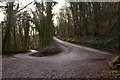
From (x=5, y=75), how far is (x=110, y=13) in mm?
15036

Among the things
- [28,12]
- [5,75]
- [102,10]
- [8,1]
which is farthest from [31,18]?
[5,75]

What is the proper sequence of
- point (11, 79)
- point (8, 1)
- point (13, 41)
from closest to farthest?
point (11, 79), point (8, 1), point (13, 41)

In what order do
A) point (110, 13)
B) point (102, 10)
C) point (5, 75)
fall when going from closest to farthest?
point (5, 75) → point (110, 13) → point (102, 10)

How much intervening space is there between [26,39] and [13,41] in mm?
1740


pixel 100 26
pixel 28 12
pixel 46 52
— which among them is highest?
pixel 28 12

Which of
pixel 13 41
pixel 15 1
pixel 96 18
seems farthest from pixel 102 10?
pixel 13 41

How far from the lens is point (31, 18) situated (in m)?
22.3

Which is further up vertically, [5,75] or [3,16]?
[3,16]

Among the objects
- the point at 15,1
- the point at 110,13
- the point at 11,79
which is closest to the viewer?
the point at 11,79

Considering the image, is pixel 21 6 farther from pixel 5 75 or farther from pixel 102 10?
pixel 5 75

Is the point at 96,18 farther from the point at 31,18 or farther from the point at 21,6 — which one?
the point at 21,6

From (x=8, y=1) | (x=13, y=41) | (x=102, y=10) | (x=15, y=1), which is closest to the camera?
(x=8, y=1)

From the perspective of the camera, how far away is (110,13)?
785 inches

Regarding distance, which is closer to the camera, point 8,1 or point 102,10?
point 8,1
